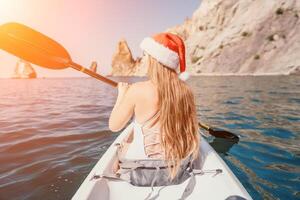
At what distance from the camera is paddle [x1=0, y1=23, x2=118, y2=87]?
457 cm

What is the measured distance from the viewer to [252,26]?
5125 centimetres

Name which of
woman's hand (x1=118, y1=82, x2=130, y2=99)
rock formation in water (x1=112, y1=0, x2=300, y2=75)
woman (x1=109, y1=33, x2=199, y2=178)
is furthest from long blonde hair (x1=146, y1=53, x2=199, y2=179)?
rock formation in water (x1=112, y1=0, x2=300, y2=75)

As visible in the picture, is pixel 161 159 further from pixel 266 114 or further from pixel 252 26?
pixel 252 26

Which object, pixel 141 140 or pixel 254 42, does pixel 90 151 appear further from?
pixel 254 42

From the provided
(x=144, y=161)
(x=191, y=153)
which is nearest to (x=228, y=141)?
(x=191, y=153)

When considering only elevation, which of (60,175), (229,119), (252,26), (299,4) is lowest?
(60,175)

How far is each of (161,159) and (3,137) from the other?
21.1ft

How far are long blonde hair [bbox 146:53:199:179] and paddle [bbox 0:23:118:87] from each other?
78.2 inches

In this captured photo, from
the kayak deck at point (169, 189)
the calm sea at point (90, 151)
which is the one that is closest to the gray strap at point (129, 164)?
the kayak deck at point (169, 189)

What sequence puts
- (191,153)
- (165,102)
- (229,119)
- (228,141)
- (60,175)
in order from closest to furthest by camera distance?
1. (165,102)
2. (191,153)
3. (60,175)
4. (228,141)
5. (229,119)

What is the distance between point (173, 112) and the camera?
2.67m

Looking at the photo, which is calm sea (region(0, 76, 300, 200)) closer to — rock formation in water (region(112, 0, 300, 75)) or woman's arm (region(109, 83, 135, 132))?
woman's arm (region(109, 83, 135, 132))

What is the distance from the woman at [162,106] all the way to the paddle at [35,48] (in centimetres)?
187

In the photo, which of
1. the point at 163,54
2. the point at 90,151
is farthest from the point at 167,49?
the point at 90,151
